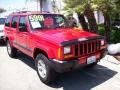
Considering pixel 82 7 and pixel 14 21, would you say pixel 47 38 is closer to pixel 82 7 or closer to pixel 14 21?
pixel 14 21

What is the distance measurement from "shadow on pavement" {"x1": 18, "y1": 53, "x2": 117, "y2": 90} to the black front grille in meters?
0.89

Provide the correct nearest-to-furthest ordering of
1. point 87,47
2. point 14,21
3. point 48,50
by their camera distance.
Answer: point 48,50
point 87,47
point 14,21

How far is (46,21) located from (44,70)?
5.94 ft

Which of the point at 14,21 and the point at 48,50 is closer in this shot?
the point at 48,50

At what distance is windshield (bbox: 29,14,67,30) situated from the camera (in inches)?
265

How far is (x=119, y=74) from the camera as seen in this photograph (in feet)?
21.3

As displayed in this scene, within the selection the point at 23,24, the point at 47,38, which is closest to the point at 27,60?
the point at 23,24

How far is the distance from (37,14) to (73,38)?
2077 millimetres

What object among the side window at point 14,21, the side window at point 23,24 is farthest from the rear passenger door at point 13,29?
the side window at point 23,24

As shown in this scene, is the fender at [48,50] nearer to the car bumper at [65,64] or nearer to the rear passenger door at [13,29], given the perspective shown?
the car bumper at [65,64]

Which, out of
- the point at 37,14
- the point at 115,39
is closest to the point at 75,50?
the point at 37,14

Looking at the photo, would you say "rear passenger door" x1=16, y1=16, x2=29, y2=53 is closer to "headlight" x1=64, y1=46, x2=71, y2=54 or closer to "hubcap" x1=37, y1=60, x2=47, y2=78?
"hubcap" x1=37, y1=60, x2=47, y2=78

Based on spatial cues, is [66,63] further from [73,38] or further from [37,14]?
[37,14]

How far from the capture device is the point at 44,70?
19.3ft
